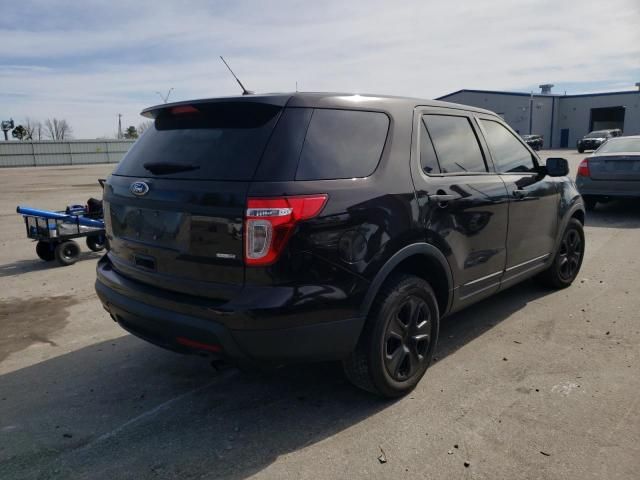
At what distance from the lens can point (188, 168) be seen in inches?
115

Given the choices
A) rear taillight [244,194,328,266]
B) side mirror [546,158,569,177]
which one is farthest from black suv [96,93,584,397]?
side mirror [546,158,569,177]

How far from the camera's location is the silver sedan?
31.8ft

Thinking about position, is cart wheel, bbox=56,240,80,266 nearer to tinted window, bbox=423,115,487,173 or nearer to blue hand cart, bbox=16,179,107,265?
blue hand cart, bbox=16,179,107,265

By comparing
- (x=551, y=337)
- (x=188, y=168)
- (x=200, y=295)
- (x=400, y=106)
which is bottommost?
(x=551, y=337)

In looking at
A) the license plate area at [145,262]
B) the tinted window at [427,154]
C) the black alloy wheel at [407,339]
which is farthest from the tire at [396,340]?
the license plate area at [145,262]

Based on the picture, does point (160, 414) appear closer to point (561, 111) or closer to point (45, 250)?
point (45, 250)

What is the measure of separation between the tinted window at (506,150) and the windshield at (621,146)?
671cm

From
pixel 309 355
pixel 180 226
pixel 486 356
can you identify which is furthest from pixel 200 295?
pixel 486 356

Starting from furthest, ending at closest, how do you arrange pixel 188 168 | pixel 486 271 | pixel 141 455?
pixel 486 271 → pixel 188 168 → pixel 141 455

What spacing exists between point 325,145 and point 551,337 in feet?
8.68

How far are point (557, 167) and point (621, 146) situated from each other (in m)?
6.91

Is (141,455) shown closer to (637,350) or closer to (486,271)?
(486,271)

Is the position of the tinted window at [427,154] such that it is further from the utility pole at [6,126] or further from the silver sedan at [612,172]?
the utility pole at [6,126]

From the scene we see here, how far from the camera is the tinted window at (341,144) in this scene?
2789 mm
